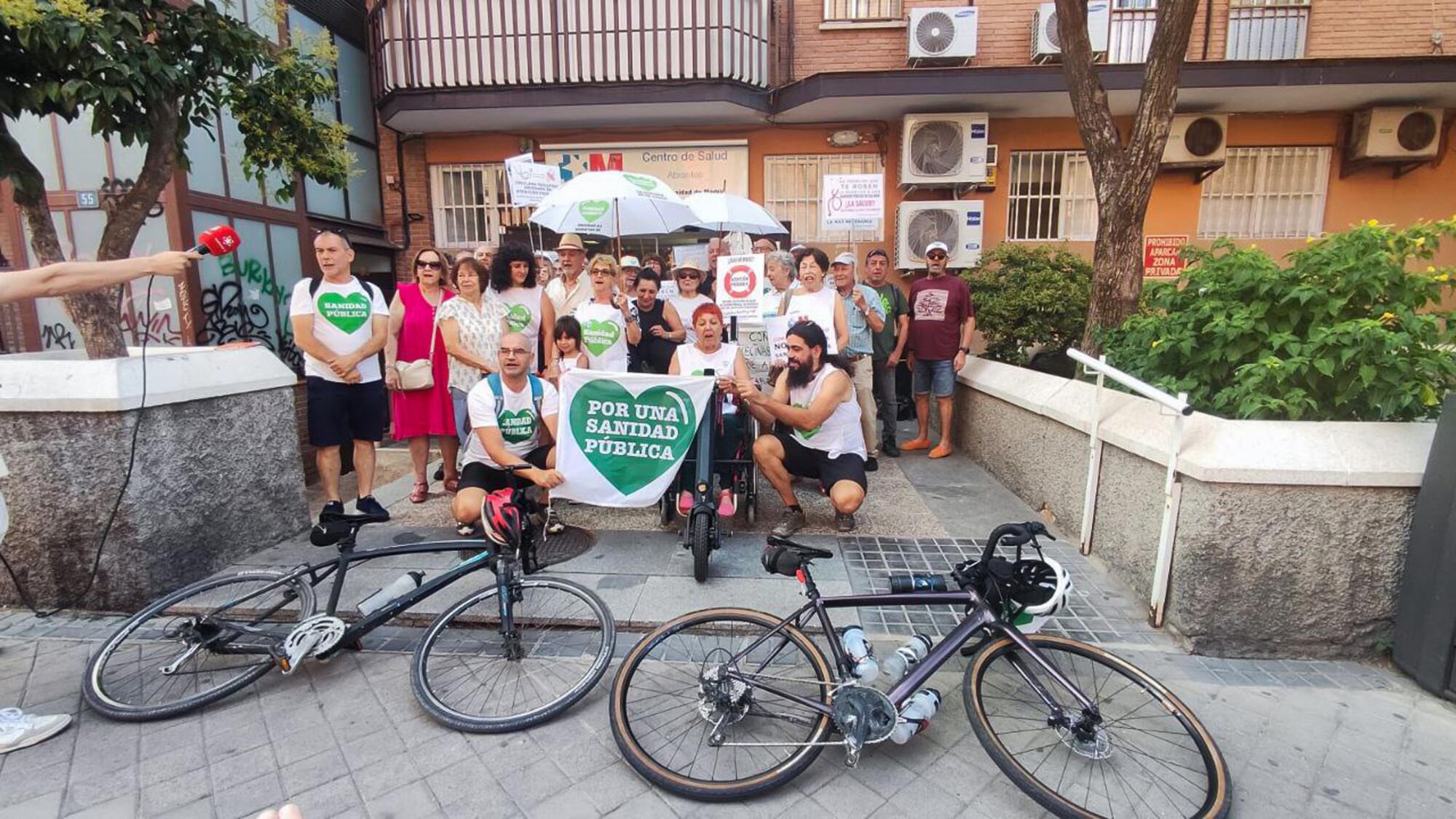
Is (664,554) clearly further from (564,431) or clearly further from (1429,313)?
(1429,313)

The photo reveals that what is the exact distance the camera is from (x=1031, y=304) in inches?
Result: 267

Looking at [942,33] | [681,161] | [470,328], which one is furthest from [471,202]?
[942,33]

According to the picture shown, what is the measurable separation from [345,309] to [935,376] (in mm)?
5209

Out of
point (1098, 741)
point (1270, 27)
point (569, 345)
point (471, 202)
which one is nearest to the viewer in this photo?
point (1098, 741)

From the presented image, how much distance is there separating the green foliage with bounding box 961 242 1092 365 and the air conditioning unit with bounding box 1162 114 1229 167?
365 centimetres

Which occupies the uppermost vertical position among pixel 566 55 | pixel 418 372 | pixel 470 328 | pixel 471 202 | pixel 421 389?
pixel 566 55

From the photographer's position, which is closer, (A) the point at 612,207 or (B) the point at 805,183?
(A) the point at 612,207

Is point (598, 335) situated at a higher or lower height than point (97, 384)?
higher

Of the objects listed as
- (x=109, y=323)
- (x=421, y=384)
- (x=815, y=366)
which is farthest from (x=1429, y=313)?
(x=109, y=323)

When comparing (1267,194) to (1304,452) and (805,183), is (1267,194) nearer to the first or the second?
(805,183)

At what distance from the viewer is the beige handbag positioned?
5293 millimetres

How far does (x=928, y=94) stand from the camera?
8.64 m

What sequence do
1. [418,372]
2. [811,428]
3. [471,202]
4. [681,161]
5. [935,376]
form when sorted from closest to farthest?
[811,428]
[418,372]
[935,376]
[681,161]
[471,202]

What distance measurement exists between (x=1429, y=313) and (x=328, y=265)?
631cm
